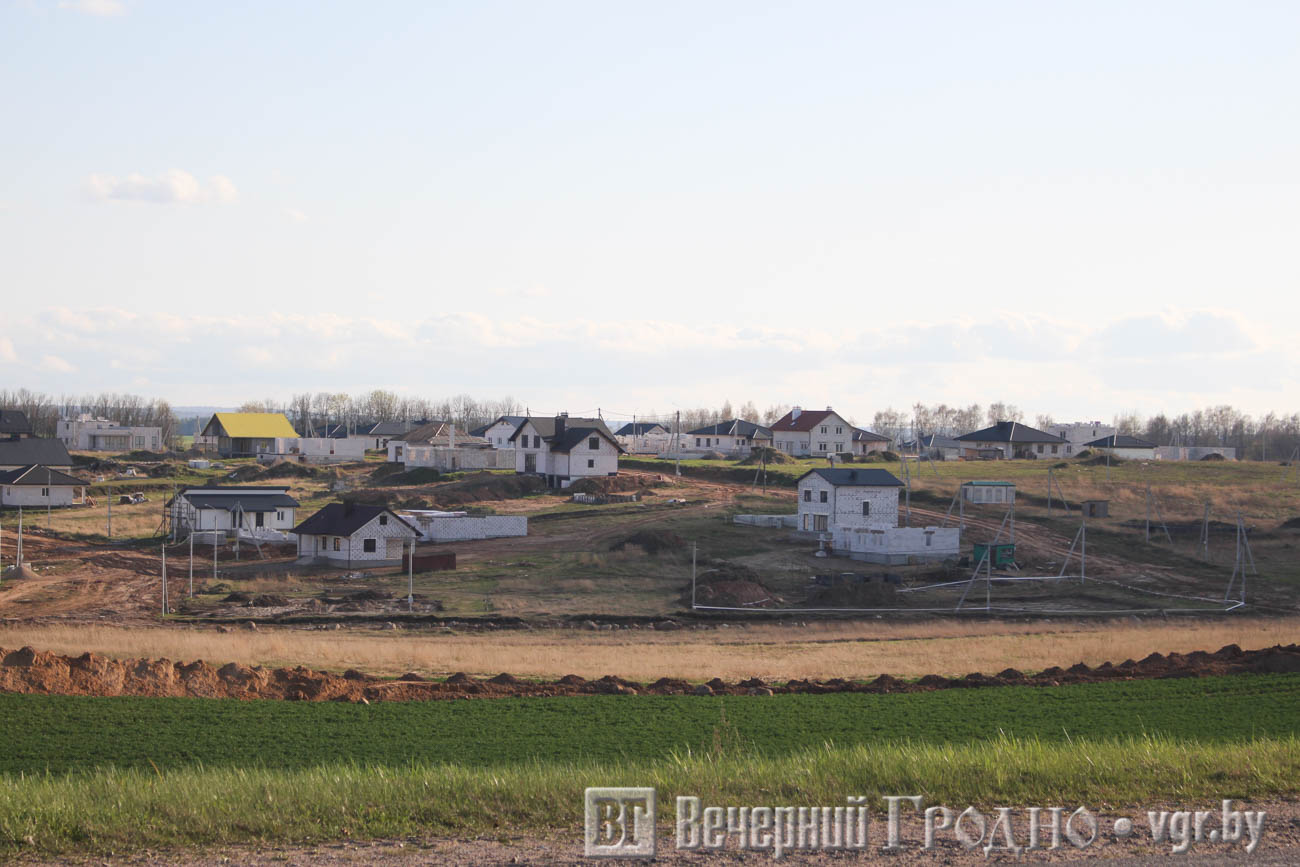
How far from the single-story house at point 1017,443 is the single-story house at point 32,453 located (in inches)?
3358

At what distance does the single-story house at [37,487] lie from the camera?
76562 mm

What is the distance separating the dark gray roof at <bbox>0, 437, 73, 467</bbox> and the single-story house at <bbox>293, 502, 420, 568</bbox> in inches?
1382

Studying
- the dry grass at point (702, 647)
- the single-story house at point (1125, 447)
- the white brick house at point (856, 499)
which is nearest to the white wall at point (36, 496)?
the dry grass at point (702, 647)

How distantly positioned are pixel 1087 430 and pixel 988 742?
12371 centimetres

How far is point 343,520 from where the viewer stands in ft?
187

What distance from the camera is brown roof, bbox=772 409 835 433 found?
405 ft

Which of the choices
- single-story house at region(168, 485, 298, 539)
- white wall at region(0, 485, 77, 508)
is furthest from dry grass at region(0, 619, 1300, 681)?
white wall at region(0, 485, 77, 508)

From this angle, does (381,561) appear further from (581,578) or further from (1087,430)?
(1087,430)

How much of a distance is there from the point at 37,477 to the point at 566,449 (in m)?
35.6

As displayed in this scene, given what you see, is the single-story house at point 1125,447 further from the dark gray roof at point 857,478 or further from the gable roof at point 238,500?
the gable roof at point 238,500

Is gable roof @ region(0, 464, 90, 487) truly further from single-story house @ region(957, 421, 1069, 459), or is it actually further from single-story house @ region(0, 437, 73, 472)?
single-story house @ region(957, 421, 1069, 459)

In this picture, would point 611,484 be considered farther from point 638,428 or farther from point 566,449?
point 638,428

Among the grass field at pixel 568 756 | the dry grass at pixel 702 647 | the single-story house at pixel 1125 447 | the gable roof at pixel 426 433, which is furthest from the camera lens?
the single-story house at pixel 1125 447

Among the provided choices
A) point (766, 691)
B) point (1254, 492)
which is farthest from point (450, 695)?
point (1254, 492)
